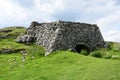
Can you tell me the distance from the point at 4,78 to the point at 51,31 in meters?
17.8

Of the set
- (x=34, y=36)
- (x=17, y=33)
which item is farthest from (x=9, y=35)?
(x=34, y=36)

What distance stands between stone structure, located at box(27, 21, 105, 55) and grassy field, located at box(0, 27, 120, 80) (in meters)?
3.32

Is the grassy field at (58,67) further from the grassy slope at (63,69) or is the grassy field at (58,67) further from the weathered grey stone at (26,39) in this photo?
the weathered grey stone at (26,39)

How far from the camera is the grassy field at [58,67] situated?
34438 mm

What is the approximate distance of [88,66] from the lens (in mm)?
37375

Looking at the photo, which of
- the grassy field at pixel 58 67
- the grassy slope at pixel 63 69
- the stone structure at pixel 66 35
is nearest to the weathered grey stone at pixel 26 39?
the stone structure at pixel 66 35

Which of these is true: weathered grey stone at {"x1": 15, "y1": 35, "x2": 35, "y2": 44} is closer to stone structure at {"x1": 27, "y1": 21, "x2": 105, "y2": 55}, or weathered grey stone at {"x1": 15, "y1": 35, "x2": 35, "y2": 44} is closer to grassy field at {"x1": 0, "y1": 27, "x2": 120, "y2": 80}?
stone structure at {"x1": 27, "y1": 21, "x2": 105, "y2": 55}

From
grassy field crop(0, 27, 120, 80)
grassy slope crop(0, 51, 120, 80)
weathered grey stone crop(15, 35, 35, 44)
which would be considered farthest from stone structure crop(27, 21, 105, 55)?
grassy slope crop(0, 51, 120, 80)

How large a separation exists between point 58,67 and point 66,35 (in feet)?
45.7

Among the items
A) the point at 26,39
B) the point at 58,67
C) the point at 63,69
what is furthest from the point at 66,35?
the point at 63,69

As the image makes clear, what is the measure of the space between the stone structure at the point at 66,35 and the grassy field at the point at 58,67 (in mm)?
3319

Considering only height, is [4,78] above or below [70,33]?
below

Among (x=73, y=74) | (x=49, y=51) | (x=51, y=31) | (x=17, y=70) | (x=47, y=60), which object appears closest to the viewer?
(x=73, y=74)

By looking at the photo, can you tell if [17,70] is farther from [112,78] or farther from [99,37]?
[99,37]
